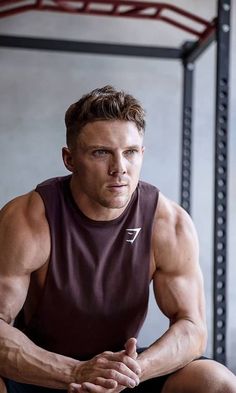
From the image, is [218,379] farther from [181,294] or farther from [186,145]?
[186,145]

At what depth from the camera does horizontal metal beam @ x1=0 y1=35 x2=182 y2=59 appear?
8.38ft

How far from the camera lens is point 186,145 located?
2.85 meters

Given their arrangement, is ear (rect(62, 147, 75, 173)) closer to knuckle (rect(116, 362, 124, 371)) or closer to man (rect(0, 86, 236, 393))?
man (rect(0, 86, 236, 393))

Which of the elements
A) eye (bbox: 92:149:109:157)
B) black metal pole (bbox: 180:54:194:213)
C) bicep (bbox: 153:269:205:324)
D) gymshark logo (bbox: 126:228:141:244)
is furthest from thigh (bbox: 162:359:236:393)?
black metal pole (bbox: 180:54:194:213)

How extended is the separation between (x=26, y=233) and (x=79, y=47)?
48.0 inches

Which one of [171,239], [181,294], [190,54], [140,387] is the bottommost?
[140,387]

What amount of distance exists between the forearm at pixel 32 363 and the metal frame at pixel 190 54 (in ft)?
2.50

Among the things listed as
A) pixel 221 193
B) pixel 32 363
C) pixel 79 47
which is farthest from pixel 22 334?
pixel 79 47

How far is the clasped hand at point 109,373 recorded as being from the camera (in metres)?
1.44

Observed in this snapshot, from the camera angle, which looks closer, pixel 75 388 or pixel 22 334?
pixel 75 388

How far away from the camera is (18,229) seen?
5.24 feet

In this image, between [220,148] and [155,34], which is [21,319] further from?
[155,34]

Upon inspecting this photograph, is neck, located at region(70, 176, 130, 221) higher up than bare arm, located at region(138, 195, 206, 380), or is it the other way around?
neck, located at region(70, 176, 130, 221)

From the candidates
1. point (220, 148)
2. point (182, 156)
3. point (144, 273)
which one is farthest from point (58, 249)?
point (182, 156)
